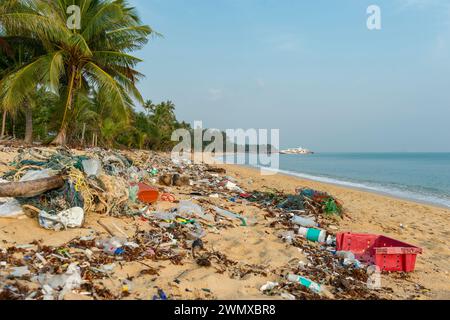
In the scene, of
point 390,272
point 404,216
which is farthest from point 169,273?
point 404,216

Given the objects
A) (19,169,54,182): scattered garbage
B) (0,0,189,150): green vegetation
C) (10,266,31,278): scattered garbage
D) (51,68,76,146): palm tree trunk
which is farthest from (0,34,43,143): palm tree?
(10,266,31,278): scattered garbage

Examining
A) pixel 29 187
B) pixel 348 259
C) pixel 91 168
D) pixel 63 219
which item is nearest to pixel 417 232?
pixel 348 259

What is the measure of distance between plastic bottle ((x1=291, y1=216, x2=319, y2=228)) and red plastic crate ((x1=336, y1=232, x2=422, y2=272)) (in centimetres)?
105

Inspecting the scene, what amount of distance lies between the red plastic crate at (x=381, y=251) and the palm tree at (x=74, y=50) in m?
8.75

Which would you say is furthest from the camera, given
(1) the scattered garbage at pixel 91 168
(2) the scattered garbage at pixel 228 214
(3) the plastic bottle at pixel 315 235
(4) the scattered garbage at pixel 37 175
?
(2) the scattered garbage at pixel 228 214

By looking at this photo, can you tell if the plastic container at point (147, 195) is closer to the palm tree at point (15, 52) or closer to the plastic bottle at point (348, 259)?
the plastic bottle at point (348, 259)

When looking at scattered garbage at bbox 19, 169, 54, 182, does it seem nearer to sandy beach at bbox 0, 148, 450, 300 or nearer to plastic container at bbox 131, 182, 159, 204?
sandy beach at bbox 0, 148, 450, 300

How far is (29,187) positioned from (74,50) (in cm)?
881

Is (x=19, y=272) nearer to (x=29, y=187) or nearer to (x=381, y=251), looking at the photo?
(x=29, y=187)

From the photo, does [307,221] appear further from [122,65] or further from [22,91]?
[122,65]

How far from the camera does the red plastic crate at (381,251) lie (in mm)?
3740

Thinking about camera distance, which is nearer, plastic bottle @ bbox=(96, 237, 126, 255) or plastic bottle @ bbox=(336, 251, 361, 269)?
plastic bottle @ bbox=(96, 237, 126, 255)

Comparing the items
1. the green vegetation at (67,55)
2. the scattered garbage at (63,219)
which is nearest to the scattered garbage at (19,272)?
the scattered garbage at (63,219)

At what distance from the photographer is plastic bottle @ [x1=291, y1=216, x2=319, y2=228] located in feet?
17.3
